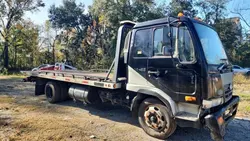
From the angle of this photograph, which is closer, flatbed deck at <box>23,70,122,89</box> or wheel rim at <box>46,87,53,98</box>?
flatbed deck at <box>23,70,122,89</box>

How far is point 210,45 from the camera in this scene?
4273 mm

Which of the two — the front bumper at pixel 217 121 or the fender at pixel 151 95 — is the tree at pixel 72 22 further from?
the front bumper at pixel 217 121

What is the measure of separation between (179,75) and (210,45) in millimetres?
957

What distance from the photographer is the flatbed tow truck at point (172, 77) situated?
3.79 m

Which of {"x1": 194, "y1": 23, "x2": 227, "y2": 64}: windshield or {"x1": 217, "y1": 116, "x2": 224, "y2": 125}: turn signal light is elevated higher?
{"x1": 194, "y1": 23, "x2": 227, "y2": 64}: windshield

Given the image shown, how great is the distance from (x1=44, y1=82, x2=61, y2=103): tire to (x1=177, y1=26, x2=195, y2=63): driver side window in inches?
192

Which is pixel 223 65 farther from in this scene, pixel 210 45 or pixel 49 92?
pixel 49 92

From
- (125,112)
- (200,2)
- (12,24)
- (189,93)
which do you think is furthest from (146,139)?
(12,24)

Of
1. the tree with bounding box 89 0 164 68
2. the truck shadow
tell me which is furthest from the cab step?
the tree with bounding box 89 0 164 68

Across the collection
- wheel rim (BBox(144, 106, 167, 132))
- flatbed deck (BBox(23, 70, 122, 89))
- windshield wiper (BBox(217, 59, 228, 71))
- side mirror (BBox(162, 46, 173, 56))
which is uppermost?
side mirror (BBox(162, 46, 173, 56))

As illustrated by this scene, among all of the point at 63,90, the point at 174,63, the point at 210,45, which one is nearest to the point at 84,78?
the point at 63,90

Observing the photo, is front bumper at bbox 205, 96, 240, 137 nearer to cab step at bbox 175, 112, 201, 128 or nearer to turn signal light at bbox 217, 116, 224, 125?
turn signal light at bbox 217, 116, 224, 125

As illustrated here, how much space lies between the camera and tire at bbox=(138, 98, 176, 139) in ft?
13.8

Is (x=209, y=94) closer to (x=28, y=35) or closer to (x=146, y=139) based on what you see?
(x=146, y=139)
